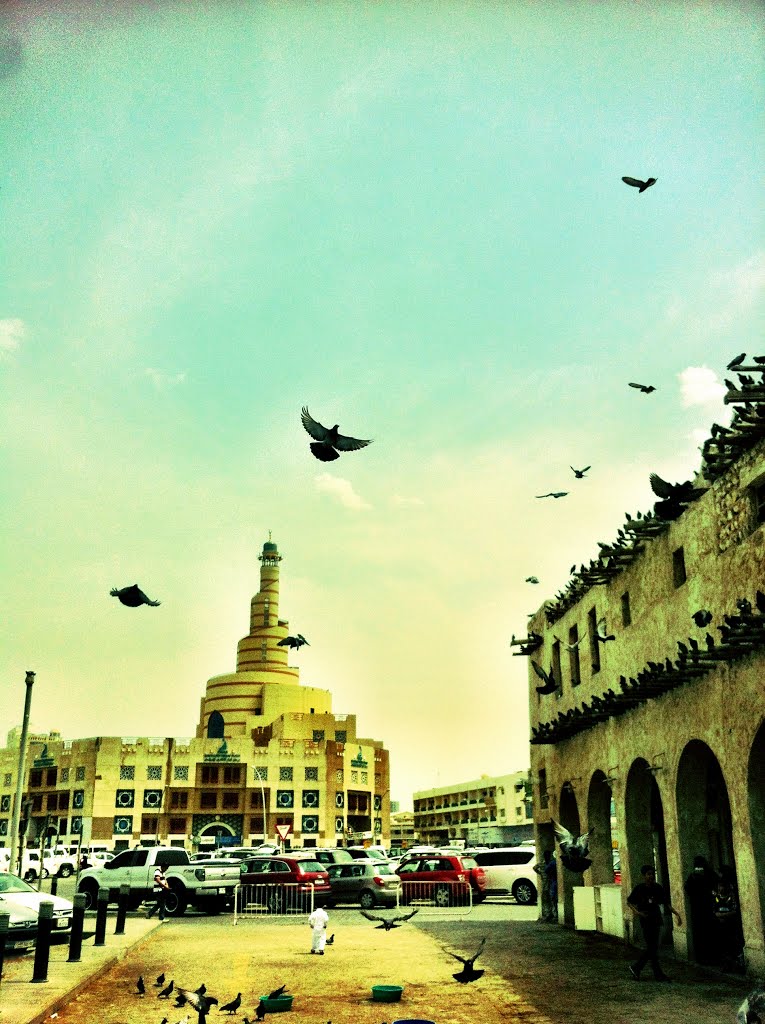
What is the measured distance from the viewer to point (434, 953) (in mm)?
16844

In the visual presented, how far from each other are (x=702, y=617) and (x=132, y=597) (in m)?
8.95

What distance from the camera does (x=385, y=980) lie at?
13.8 m

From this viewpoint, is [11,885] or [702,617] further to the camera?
[11,885]

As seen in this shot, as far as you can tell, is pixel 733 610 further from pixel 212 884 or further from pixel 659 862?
pixel 212 884

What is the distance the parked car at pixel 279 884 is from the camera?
28375 millimetres

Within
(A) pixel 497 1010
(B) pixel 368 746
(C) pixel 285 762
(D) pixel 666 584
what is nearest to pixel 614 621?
(D) pixel 666 584

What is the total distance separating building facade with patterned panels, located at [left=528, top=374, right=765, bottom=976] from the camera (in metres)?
12.5

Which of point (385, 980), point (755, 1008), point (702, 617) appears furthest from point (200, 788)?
point (755, 1008)

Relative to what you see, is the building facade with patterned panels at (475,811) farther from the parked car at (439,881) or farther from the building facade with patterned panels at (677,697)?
the building facade with patterned panels at (677,697)

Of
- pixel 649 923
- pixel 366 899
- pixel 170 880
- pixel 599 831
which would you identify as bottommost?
pixel 366 899

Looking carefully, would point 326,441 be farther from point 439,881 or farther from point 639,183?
point 439,881

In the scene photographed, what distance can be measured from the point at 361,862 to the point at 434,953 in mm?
14689

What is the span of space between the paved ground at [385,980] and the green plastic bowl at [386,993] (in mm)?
173

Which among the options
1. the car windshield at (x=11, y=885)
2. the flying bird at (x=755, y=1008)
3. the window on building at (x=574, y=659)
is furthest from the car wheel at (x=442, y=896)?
the flying bird at (x=755, y=1008)
